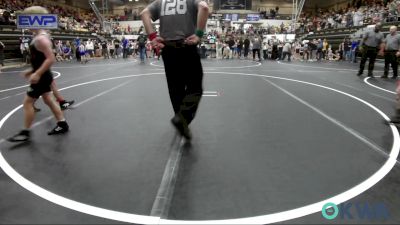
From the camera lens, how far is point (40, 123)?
4.97 metres

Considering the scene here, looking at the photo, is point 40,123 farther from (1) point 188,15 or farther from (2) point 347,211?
(2) point 347,211

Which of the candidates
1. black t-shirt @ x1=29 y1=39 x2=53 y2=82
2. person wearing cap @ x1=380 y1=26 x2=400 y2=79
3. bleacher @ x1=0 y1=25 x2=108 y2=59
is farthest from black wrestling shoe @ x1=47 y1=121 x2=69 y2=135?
bleacher @ x1=0 y1=25 x2=108 y2=59

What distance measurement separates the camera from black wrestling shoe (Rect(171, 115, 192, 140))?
3.71 meters

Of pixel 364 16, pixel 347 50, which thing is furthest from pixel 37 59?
pixel 364 16

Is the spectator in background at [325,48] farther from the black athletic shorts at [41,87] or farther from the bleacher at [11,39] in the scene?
the black athletic shorts at [41,87]

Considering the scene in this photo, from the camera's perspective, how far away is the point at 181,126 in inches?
149

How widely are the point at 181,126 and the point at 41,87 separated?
1.76m

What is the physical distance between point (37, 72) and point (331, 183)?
126 inches

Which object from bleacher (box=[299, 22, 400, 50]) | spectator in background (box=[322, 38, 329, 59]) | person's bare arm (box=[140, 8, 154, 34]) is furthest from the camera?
spectator in background (box=[322, 38, 329, 59])

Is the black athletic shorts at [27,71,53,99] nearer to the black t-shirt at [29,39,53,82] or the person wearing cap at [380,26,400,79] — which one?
the black t-shirt at [29,39,53,82]

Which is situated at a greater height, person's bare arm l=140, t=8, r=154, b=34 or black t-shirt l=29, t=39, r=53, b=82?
person's bare arm l=140, t=8, r=154, b=34

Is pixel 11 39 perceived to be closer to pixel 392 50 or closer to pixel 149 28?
pixel 392 50

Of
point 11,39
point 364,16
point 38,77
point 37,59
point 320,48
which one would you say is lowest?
point 320,48

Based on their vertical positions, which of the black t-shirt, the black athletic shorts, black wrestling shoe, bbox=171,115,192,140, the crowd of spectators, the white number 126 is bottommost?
black wrestling shoe, bbox=171,115,192,140
